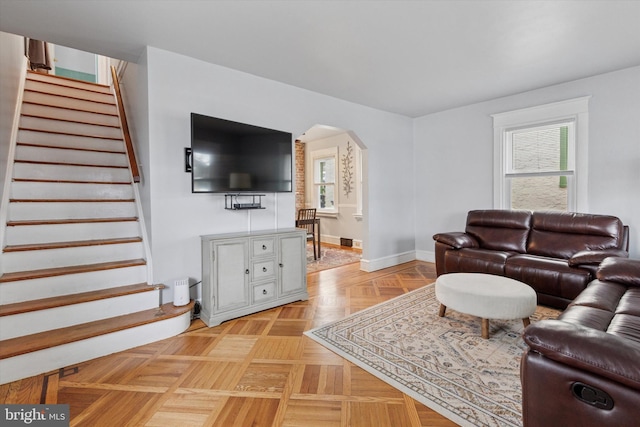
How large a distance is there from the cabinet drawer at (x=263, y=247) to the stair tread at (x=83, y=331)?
2.39 feet

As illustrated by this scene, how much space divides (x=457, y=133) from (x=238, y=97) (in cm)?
338

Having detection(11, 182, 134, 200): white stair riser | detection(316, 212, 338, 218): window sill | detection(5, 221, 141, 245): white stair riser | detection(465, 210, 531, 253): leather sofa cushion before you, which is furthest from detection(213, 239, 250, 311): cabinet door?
detection(316, 212, 338, 218): window sill

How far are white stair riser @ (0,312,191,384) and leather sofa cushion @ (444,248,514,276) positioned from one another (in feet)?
9.58

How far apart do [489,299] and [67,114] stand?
17.2ft

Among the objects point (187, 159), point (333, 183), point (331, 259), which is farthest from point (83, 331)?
point (333, 183)

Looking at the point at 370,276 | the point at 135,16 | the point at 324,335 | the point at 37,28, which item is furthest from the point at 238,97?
the point at 370,276

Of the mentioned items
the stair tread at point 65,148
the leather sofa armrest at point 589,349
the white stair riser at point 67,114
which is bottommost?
the leather sofa armrest at point 589,349

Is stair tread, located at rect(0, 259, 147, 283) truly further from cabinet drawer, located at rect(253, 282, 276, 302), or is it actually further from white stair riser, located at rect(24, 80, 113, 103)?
white stair riser, located at rect(24, 80, 113, 103)

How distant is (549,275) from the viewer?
2.77m

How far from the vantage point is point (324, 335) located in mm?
2408

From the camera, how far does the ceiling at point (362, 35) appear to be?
208 centimetres

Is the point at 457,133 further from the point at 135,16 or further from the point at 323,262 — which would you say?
the point at 135,16

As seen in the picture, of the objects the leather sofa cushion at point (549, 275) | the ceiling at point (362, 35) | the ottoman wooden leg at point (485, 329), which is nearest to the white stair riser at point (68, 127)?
the ceiling at point (362, 35)

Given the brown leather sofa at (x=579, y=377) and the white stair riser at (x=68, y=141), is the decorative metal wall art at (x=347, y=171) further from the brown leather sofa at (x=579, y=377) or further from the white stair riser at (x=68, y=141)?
the brown leather sofa at (x=579, y=377)
